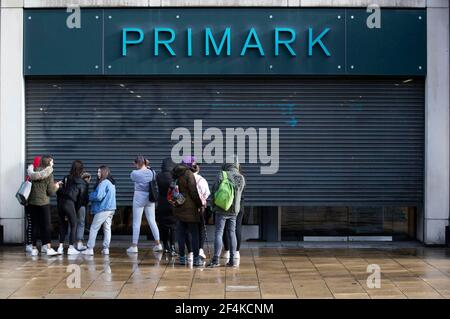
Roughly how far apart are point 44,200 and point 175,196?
2531 mm

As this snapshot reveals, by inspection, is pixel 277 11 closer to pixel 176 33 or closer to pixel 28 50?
pixel 176 33

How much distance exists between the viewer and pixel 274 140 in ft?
48.1

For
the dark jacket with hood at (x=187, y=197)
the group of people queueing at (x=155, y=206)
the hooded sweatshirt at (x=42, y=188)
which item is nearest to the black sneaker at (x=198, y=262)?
the group of people queueing at (x=155, y=206)

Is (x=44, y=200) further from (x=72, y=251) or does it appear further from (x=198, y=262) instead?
(x=198, y=262)

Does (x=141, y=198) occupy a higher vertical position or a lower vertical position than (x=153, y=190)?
lower

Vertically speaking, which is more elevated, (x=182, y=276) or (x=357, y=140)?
(x=357, y=140)

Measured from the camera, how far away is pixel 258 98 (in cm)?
1462

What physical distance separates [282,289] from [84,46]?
6.58 metres

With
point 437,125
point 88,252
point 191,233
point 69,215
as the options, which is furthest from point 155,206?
point 437,125

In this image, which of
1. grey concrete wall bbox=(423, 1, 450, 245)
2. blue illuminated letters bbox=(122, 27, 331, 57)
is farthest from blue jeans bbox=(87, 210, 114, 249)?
grey concrete wall bbox=(423, 1, 450, 245)

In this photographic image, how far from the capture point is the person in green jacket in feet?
43.5

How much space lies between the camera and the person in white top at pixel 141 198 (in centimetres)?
1362
